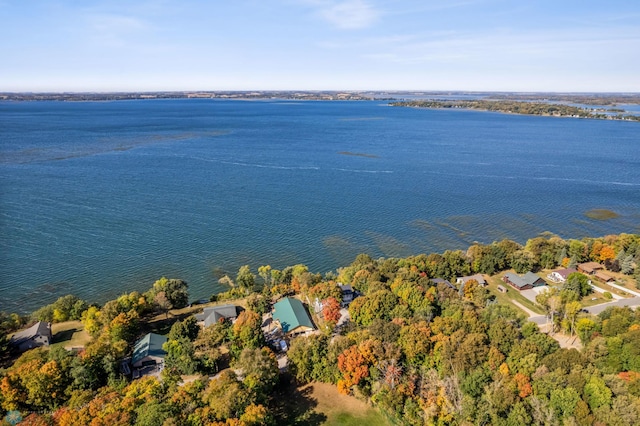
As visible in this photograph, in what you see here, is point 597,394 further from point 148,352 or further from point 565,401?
point 148,352

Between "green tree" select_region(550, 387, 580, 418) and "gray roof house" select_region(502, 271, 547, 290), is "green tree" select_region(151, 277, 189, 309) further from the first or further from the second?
"gray roof house" select_region(502, 271, 547, 290)

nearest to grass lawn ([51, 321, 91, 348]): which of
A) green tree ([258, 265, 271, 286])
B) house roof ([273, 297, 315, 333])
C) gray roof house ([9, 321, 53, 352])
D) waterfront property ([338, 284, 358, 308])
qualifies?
gray roof house ([9, 321, 53, 352])

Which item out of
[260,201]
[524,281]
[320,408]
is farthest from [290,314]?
[260,201]

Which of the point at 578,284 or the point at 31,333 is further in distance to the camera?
the point at 578,284

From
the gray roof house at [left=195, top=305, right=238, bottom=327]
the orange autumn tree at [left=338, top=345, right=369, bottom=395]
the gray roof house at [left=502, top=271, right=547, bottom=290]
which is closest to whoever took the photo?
the orange autumn tree at [left=338, top=345, right=369, bottom=395]

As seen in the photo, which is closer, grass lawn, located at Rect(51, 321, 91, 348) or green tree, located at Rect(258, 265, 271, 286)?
grass lawn, located at Rect(51, 321, 91, 348)

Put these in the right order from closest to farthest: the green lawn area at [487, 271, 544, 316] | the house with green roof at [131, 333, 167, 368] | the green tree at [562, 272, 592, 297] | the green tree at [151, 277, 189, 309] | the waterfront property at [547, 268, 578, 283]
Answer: the house with green roof at [131, 333, 167, 368] → the green tree at [151, 277, 189, 309] → the green lawn area at [487, 271, 544, 316] → the green tree at [562, 272, 592, 297] → the waterfront property at [547, 268, 578, 283]

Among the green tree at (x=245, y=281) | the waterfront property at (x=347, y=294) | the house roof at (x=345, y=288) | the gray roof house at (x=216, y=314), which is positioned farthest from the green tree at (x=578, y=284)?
the gray roof house at (x=216, y=314)
